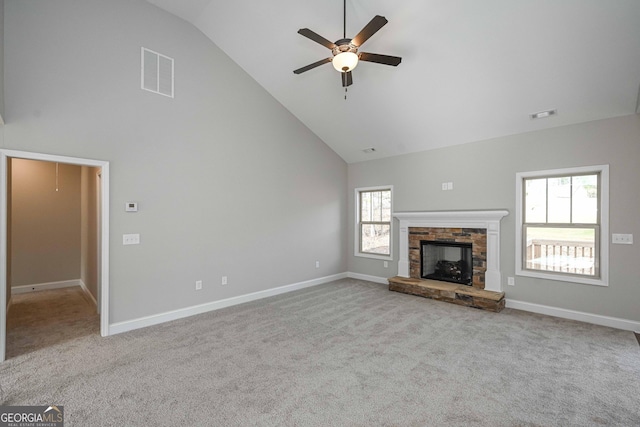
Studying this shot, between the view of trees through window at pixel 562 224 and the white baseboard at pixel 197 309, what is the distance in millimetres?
3858

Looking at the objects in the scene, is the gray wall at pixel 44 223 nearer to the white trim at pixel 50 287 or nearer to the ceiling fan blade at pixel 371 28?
the white trim at pixel 50 287

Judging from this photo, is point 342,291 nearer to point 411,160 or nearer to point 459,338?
point 459,338

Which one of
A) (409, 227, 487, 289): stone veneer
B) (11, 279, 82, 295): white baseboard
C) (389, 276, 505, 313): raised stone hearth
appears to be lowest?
(11, 279, 82, 295): white baseboard

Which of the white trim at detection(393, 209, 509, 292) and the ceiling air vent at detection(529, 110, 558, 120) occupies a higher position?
the ceiling air vent at detection(529, 110, 558, 120)

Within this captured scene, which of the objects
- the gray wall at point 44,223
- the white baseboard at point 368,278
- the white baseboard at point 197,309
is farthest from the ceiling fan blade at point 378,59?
the gray wall at point 44,223

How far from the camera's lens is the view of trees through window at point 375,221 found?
6395mm

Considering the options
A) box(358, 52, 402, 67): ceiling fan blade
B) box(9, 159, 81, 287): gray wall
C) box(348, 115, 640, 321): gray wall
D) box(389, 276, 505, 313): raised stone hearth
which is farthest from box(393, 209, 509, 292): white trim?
box(9, 159, 81, 287): gray wall

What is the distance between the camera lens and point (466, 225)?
201 inches

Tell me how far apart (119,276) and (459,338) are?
414cm

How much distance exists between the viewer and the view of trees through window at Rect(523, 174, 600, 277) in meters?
4.10

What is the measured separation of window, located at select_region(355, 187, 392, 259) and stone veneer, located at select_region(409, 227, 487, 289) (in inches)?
23.7

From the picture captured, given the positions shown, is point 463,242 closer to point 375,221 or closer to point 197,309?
point 375,221

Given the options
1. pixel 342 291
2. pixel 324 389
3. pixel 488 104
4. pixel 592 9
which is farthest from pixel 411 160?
pixel 324 389

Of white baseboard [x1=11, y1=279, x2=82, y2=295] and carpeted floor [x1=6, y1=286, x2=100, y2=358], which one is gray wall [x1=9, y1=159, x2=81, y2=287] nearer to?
white baseboard [x1=11, y1=279, x2=82, y2=295]
